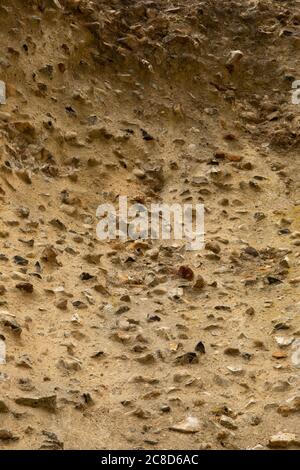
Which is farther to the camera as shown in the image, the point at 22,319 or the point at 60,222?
the point at 60,222

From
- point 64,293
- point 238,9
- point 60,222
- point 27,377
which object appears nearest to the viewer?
point 27,377

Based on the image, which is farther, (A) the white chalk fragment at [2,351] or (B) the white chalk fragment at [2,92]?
(B) the white chalk fragment at [2,92]

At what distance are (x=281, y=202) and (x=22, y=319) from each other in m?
3.51

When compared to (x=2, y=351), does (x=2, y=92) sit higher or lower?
higher

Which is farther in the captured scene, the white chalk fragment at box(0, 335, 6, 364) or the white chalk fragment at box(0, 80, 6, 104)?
the white chalk fragment at box(0, 80, 6, 104)

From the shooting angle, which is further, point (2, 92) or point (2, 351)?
point (2, 92)

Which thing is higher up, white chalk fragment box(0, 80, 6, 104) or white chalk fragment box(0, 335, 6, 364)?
white chalk fragment box(0, 80, 6, 104)

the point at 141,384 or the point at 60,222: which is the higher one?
the point at 60,222

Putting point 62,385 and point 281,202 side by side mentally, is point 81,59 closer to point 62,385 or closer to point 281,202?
point 281,202

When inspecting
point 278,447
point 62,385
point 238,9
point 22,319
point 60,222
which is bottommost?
point 278,447

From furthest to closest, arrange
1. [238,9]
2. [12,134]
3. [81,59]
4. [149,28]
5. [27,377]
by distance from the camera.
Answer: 1. [238,9]
2. [149,28]
3. [81,59]
4. [12,134]
5. [27,377]

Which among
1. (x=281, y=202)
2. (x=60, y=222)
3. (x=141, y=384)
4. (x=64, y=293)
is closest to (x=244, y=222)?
(x=281, y=202)

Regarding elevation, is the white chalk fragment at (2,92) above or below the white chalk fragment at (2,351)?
above

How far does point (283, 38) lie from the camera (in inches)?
384
